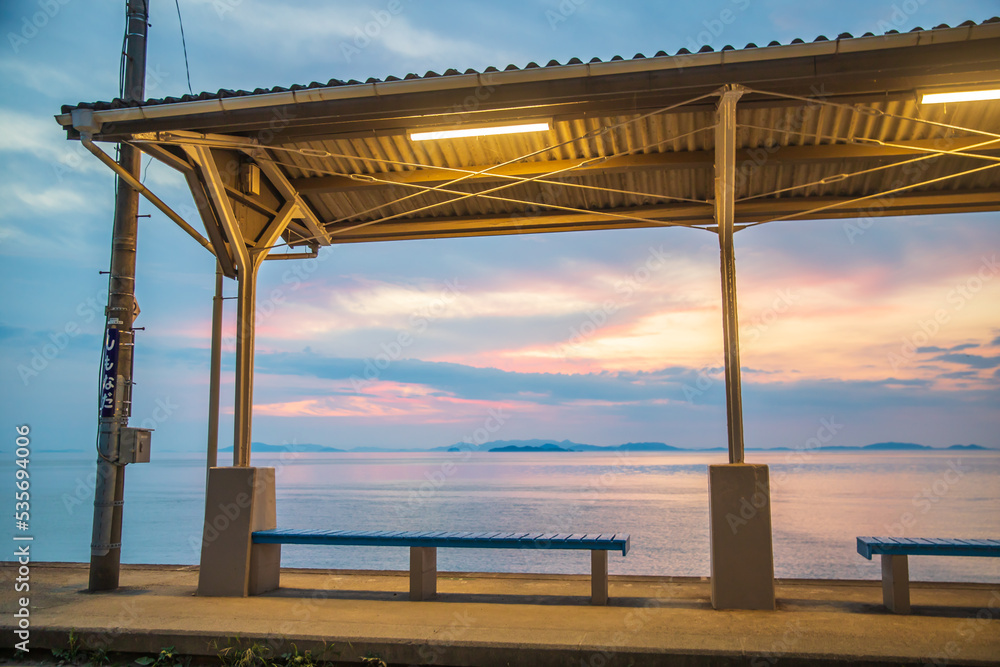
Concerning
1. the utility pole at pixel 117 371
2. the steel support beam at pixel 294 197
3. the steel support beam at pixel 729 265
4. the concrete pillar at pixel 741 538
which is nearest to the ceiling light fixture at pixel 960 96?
the steel support beam at pixel 729 265

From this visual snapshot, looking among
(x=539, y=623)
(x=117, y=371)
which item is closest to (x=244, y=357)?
(x=117, y=371)

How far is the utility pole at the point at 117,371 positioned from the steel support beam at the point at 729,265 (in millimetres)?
4815

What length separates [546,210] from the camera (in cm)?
716

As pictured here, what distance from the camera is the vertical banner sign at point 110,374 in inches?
241

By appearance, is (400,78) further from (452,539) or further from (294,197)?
(452,539)

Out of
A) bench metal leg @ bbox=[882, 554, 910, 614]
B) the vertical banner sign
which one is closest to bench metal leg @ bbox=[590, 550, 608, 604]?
bench metal leg @ bbox=[882, 554, 910, 614]

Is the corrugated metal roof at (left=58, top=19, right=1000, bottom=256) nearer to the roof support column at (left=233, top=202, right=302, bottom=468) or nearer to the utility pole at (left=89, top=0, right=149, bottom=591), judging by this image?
the roof support column at (left=233, top=202, right=302, bottom=468)

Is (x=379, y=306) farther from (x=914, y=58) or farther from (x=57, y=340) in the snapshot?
(x=914, y=58)

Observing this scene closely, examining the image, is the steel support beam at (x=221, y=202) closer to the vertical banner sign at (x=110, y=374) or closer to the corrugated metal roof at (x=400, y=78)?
the corrugated metal roof at (x=400, y=78)

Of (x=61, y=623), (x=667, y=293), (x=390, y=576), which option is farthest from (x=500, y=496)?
(x=61, y=623)

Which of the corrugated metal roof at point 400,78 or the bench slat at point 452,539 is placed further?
the bench slat at point 452,539

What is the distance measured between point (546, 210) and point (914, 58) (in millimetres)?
3596

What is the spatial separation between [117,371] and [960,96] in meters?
6.75

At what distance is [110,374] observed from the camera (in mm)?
6129
